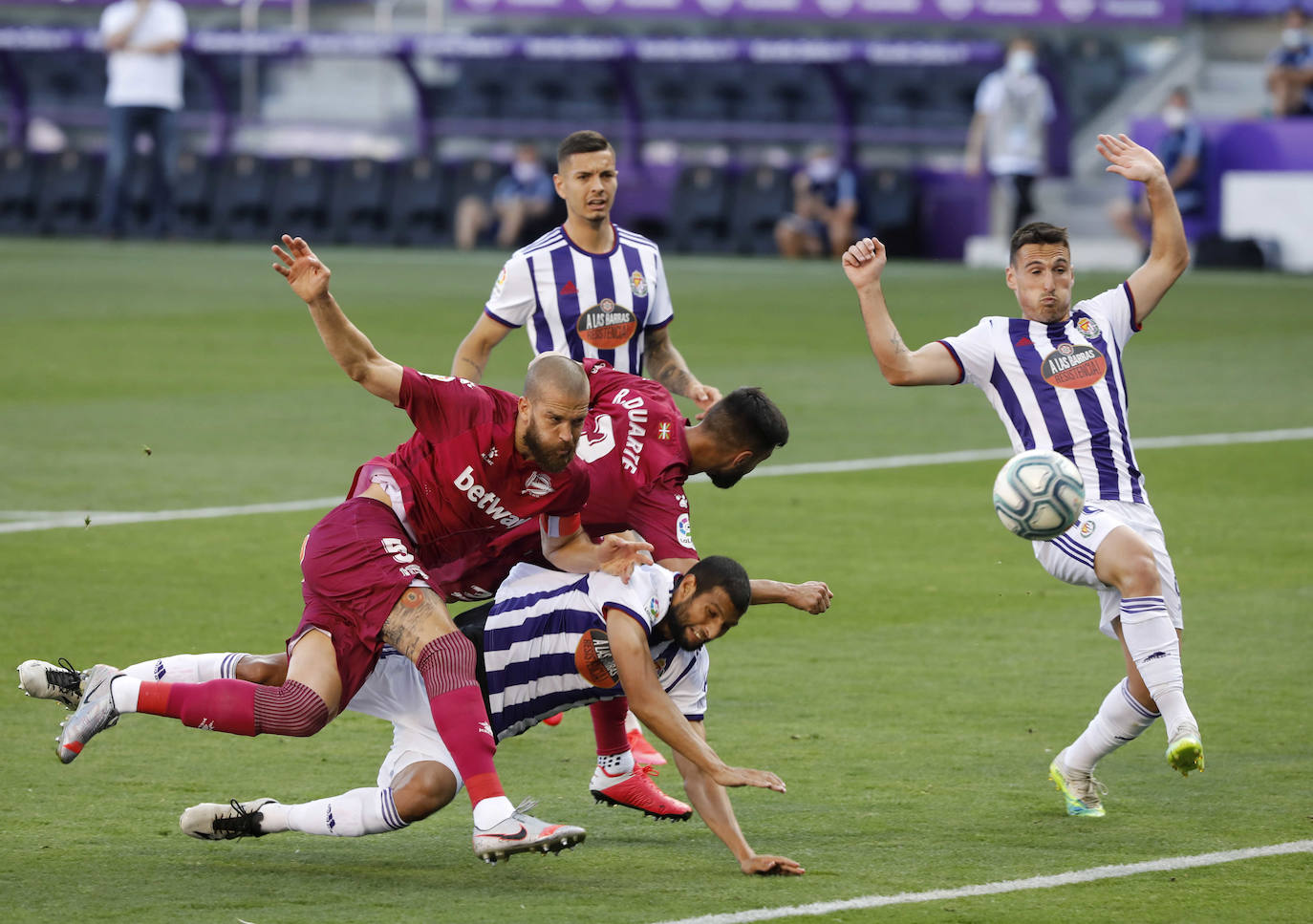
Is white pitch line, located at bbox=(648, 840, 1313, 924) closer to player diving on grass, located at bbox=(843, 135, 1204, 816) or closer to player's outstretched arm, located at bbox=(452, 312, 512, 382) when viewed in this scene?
player diving on grass, located at bbox=(843, 135, 1204, 816)

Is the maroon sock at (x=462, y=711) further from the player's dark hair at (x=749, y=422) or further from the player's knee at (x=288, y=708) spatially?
the player's dark hair at (x=749, y=422)

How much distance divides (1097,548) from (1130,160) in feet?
4.78

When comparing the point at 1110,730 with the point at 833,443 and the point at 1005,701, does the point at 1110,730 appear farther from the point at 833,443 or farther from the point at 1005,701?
the point at 833,443

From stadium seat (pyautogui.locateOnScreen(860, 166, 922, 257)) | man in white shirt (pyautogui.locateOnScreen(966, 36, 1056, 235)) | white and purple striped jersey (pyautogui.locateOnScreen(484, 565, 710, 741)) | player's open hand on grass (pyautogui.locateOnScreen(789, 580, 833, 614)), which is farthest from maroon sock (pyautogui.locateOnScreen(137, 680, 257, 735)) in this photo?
stadium seat (pyautogui.locateOnScreen(860, 166, 922, 257))

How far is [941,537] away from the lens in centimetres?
1073

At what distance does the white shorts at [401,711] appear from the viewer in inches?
Result: 226

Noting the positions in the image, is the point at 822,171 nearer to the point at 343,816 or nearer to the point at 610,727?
the point at 610,727

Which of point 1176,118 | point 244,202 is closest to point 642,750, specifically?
point 1176,118

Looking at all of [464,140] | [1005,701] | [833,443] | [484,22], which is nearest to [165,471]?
[833,443]

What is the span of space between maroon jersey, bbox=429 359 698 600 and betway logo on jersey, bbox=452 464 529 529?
30cm

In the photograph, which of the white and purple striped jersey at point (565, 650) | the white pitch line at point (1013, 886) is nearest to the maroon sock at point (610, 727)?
the white and purple striped jersey at point (565, 650)

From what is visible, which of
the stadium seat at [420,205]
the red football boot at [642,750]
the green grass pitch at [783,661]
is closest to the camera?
the green grass pitch at [783,661]

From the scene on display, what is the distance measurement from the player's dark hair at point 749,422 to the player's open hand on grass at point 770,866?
138cm

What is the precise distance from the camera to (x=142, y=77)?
26.0 metres
